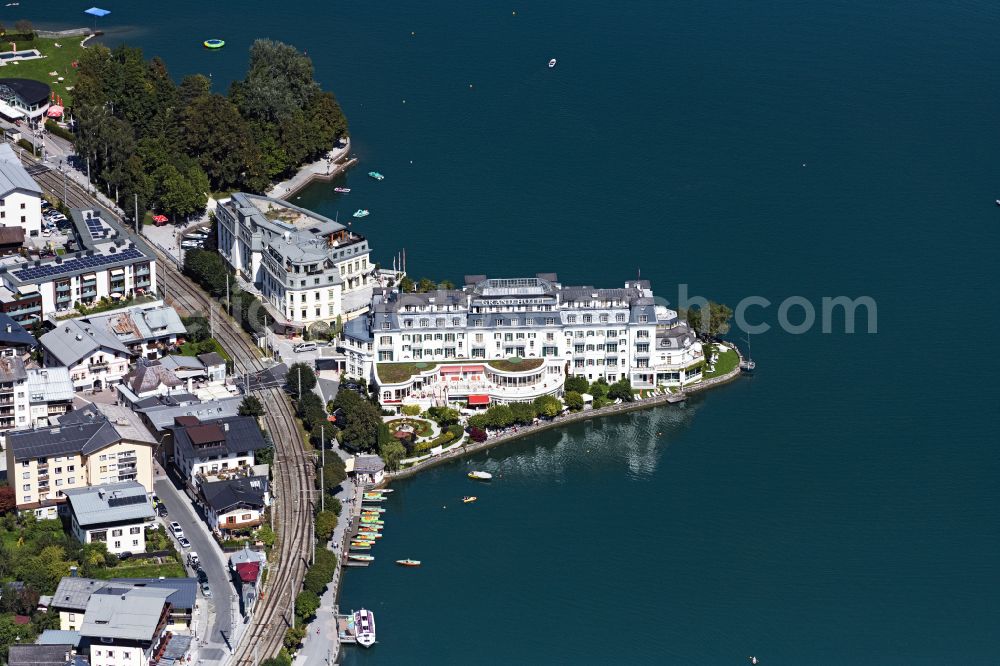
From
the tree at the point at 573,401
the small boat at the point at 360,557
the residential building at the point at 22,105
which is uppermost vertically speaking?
the residential building at the point at 22,105

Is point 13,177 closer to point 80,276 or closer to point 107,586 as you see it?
point 80,276

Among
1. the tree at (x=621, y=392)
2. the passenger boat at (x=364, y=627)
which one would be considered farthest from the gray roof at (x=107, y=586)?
the tree at (x=621, y=392)

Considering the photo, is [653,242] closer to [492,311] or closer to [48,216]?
[492,311]

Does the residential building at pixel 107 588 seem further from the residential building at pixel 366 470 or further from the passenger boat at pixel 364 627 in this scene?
the residential building at pixel 366 470

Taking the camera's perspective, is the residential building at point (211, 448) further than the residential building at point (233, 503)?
Yes

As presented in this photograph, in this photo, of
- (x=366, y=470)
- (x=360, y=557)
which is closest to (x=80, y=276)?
(x=366, y=470)

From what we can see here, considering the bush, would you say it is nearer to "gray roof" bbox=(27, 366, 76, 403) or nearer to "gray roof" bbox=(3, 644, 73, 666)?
"gray roof" bbox=(27, 366, 76, 403)

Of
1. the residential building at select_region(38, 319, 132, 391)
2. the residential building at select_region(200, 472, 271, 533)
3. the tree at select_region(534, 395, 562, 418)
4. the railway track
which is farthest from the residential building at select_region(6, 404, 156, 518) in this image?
the tree at select_region(534, 395, 562, 418)
